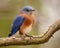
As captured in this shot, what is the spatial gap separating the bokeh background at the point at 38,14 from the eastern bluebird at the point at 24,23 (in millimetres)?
844

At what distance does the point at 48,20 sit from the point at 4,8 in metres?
1.24

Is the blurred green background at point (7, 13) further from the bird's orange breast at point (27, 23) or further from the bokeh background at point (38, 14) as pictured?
the bird's orange breast at point (27, 23)

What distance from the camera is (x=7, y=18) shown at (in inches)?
217

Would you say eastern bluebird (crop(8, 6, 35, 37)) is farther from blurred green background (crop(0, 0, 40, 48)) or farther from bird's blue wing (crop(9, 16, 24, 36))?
blurred green background (crop(0, 0, 40, 48))

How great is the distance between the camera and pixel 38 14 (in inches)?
251

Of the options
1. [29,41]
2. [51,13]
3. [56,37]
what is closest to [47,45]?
[56,37]

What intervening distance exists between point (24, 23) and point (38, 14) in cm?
193

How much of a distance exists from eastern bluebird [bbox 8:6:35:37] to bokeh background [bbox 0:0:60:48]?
84cm

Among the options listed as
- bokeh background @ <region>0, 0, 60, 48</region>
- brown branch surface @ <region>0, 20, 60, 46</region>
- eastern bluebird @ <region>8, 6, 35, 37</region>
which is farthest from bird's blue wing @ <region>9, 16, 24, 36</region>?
bokeh background @ <region>0, 0, 60, 48</region>

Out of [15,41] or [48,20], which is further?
[48,20]

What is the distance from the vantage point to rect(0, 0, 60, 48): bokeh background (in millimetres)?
5543

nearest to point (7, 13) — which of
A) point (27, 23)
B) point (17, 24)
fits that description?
point (17, 24)

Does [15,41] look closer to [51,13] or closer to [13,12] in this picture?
[13,12]

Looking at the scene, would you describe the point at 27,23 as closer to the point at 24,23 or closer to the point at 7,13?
the point at 24,23
